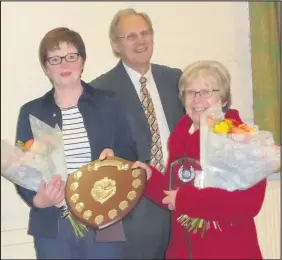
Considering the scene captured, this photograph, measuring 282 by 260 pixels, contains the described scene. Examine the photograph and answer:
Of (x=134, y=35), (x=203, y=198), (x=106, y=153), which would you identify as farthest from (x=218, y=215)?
(x=134, y=35)

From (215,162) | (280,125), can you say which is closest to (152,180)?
(215,162)

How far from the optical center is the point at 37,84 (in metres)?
2.15

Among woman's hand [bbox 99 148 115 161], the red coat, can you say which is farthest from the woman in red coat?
woman's hand [bbox 99 148 115 161]

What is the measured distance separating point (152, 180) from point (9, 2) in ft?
3.24

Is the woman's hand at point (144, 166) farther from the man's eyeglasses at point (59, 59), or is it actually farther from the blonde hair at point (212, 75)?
the man's eyeglasses at point (59, 59)

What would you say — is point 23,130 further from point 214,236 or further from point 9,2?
point 214,236

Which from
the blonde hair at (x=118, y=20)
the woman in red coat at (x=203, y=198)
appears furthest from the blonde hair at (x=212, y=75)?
the blonde hair at (x=118, y=20)

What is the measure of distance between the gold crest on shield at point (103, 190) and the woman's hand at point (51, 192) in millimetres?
114

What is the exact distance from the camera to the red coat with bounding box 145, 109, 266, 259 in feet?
5.43

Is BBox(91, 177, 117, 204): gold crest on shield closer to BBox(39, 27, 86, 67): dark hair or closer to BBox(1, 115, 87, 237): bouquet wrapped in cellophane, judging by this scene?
A: BBox(1, 115, 87, 237): bouquet wrapped in cellophane

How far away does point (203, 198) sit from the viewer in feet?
5.47

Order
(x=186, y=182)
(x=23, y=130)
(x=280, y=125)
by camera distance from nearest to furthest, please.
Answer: (x=186, y=182)
(x=23, y=130)
(x=280, y=125)

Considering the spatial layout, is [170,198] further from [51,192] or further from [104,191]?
[51,192]

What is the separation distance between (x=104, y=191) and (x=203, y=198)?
1.20 ft
